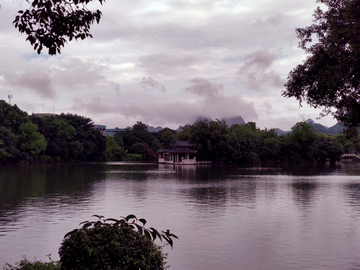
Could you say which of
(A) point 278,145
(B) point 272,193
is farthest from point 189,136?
(B) point 272,193

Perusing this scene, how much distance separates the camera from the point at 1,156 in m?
55.8

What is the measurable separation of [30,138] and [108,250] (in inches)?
2566

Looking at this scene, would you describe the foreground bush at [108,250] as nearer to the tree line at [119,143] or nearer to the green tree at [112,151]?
the tree line at [119,143]

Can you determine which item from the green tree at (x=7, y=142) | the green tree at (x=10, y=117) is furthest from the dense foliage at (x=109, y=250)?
the green tree at (x=10, y=117)

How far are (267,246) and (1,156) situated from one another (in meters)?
53.4

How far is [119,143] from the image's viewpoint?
3819 inches

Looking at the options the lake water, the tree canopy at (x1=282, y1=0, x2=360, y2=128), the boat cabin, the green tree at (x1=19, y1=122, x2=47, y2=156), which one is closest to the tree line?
the green tree at (x1=19, y1=122, x2=47, y2=156)

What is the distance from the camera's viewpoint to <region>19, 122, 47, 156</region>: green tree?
64.1 m

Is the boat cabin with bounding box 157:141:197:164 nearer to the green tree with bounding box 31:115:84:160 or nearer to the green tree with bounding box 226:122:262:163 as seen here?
the green tree with bounding box 226:122:262:163

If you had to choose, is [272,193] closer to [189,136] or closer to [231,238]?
[231,238]

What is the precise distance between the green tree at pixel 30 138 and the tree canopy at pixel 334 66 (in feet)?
188

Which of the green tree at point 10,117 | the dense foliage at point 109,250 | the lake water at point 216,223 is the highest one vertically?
the green tree at point 10,117

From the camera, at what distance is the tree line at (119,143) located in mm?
64250

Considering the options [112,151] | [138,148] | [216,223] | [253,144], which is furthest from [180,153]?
[216,223]
